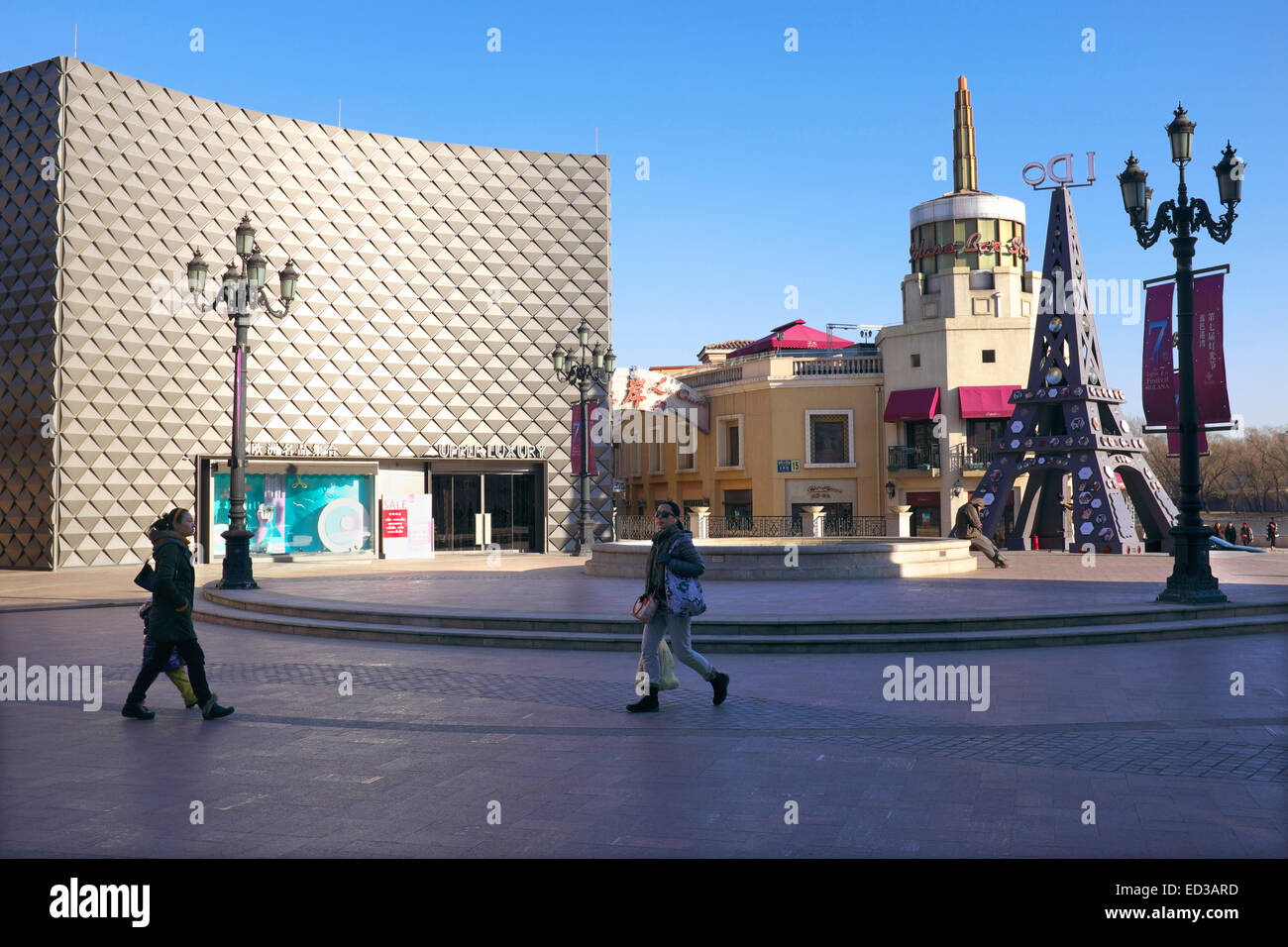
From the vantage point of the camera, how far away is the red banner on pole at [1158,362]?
77.7 feet

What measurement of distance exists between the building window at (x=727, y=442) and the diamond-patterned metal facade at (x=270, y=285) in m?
8.63

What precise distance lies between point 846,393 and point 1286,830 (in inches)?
1548

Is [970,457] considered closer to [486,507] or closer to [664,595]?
[486,507]

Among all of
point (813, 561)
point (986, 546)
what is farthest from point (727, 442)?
point (813, 561)

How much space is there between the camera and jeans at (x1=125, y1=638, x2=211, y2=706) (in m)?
8.32

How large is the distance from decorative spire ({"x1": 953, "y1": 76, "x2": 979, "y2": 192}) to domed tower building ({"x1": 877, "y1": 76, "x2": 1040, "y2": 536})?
16.0ft

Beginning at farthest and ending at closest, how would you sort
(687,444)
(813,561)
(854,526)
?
1. (687,444)
2. (854,526)
3. (813,561)

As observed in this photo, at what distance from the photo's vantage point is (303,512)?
113 ft

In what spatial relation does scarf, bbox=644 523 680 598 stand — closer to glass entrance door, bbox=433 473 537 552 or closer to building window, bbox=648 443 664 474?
glass entrance door, bbox=433 473 537 552

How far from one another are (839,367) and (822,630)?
33.1m

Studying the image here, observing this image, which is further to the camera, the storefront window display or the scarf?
→ the storefront window display

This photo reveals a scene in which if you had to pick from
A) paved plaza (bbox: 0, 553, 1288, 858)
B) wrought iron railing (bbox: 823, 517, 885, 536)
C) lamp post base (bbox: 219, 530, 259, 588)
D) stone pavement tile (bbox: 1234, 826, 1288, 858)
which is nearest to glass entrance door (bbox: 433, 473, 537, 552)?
wrought iron railing (bbox: 823, 517, 885, 536)

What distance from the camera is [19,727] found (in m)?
8.12
